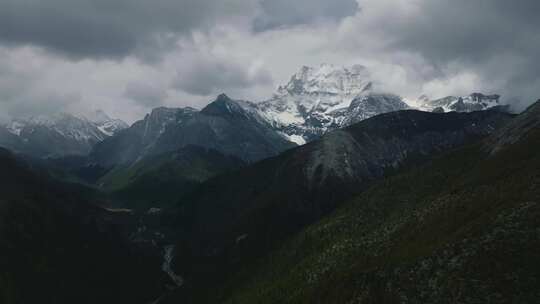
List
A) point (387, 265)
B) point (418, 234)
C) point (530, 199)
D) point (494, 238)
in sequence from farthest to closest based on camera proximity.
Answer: point (418, 234), point (387, 265), point (530, 199), point (494, 238)

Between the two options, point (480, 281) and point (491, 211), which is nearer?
point (480, 281)

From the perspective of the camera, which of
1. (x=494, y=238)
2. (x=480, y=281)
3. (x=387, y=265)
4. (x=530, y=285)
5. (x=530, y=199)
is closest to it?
(x=530, y=285)

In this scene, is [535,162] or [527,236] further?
[535,162]

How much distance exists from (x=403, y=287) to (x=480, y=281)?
25.7 meters

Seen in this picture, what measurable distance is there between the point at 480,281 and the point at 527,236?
61.5ft

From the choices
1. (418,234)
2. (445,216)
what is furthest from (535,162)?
(418,234)

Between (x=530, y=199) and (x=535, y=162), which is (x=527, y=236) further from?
(x=535, y=162)

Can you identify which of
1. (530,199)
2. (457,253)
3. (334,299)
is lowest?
(334,299)

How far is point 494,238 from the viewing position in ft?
483

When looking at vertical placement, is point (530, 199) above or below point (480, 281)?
above

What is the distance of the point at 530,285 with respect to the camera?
408ft

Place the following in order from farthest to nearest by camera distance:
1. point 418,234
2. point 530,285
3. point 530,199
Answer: point 418,234
point 530,199
point 530,285

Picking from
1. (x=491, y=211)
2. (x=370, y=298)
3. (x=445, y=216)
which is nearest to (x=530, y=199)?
→ (x=491, y=211)

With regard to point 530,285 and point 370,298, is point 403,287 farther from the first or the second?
point 530,285
